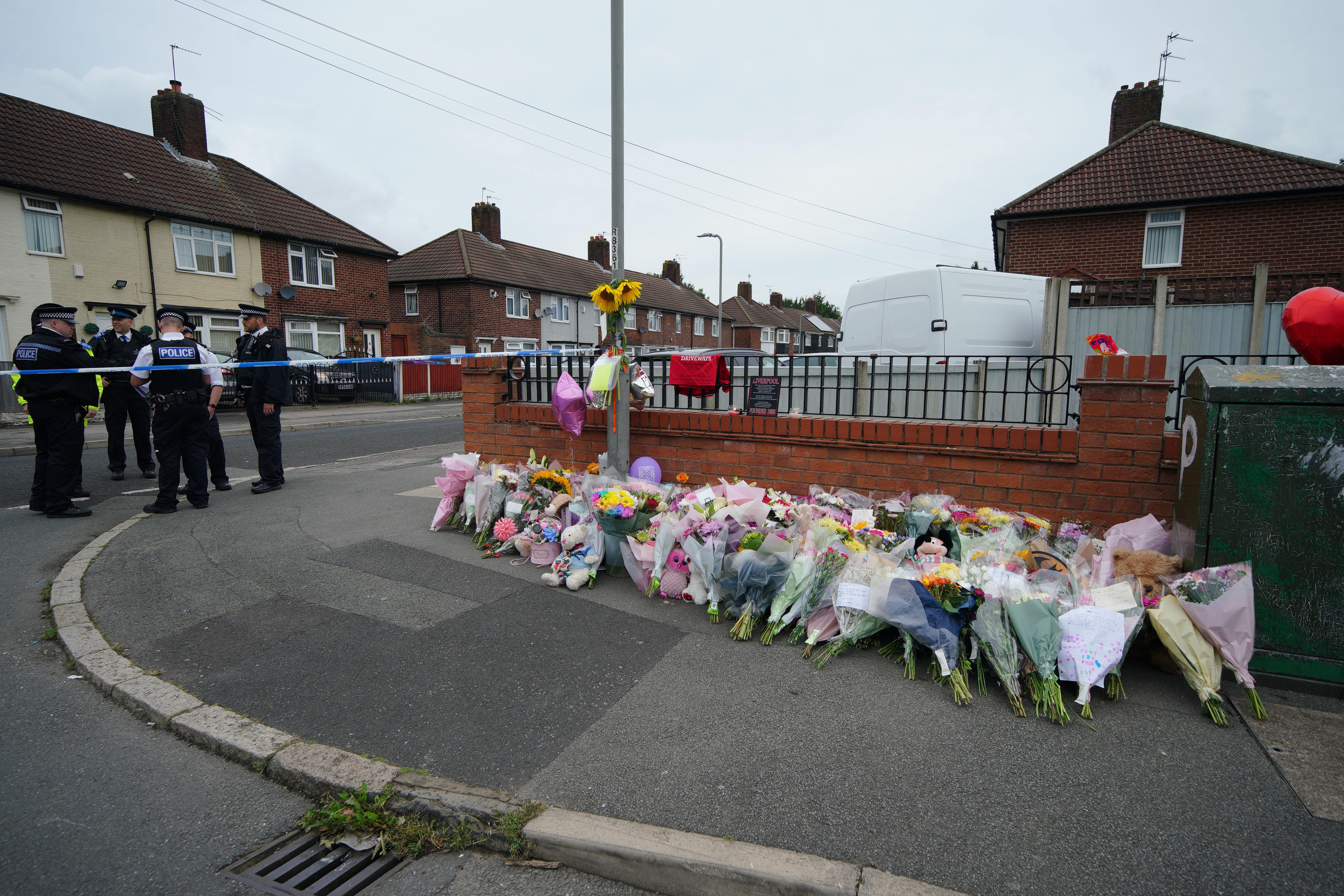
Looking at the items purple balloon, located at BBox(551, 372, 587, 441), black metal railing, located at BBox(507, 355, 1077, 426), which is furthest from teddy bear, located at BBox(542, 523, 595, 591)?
black metal railing, located at BBox(507, 355, 1077, 426)

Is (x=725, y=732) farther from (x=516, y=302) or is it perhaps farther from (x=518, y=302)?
(x=518, y=302)

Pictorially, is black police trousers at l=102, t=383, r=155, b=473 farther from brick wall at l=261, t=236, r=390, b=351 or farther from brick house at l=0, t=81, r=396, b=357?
brick wall at l=261, t=236, r=390, b=351

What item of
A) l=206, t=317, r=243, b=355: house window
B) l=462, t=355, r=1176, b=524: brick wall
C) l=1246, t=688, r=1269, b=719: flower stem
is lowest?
l=1246, t=688, r=1269, b=719: flower stem

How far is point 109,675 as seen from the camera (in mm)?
3369

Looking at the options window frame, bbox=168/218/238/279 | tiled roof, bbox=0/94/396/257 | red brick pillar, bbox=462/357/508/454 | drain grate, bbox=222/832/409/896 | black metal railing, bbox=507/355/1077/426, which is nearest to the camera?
drain grate, bbox=222/832/409/896

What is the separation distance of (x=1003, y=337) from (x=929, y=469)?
4.52m

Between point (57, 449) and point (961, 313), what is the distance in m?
9.35

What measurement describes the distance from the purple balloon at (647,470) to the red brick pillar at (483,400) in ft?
5.51

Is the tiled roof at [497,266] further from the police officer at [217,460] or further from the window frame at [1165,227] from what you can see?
the police officer at [217,460]

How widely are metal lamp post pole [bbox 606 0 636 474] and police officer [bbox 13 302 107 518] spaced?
4.98 metres

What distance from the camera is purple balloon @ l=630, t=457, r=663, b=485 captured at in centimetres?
559

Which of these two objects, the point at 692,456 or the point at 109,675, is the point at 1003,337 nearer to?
the point at 692,456

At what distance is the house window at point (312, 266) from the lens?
2514cm

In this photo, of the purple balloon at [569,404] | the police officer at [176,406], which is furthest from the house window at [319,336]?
the purple balloon at [569,404]
